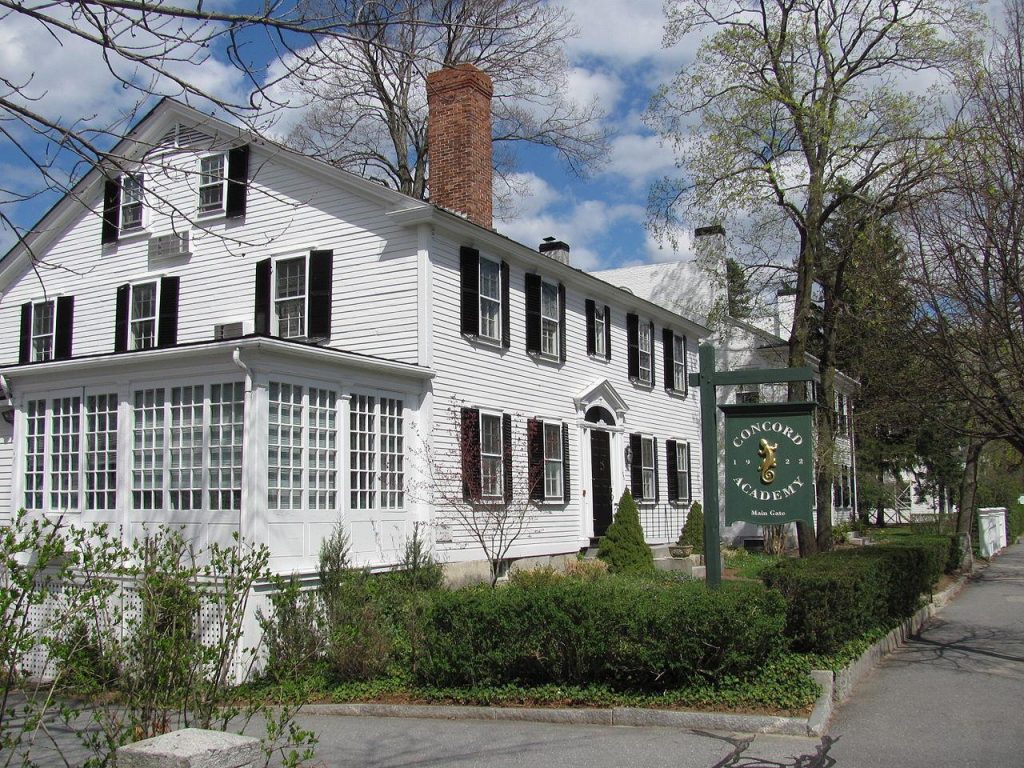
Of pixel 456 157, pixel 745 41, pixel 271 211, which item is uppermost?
pixel 745 41

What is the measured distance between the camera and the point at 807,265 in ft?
73.7

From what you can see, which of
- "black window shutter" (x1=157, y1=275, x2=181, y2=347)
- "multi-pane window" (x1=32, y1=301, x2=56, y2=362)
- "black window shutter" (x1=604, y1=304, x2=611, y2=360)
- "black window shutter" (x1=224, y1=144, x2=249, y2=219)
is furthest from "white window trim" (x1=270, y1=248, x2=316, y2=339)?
"black window shutter" (x1=604, y1=304, x2=611, y2=360)

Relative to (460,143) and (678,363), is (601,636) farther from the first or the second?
(678,363)

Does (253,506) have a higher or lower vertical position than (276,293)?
lower

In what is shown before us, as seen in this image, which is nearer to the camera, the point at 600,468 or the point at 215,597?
the point at 215,597

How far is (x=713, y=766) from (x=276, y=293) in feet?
41.5

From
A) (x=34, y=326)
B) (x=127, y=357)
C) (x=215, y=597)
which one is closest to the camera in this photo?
(x=215, y=597)

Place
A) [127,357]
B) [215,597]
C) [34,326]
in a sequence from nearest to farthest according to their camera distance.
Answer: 1. [215,597]
2. [127,357]
3. [34,326]

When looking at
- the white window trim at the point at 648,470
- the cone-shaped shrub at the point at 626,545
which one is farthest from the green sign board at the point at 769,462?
the white window trim at the point at 648,470

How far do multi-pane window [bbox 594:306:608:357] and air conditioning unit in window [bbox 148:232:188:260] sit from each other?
8720 millimetres

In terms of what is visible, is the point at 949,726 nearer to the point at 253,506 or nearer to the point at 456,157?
the point at 253,506

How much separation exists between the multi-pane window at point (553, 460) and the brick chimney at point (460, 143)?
4.25m

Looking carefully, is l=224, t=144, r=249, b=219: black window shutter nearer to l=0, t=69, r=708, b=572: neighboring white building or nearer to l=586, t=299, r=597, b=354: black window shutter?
l=0, t=69, r=708, b=572: neighboring white building

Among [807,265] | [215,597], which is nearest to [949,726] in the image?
[215,597]
